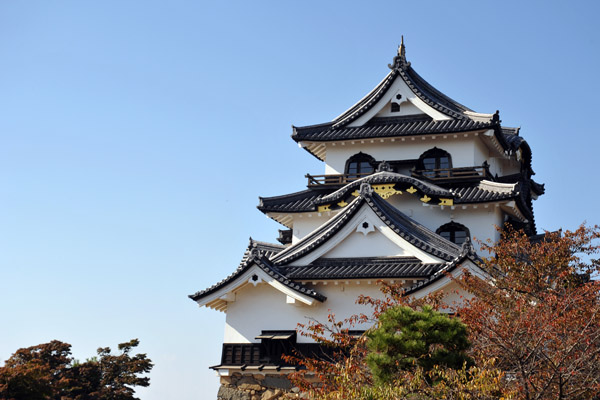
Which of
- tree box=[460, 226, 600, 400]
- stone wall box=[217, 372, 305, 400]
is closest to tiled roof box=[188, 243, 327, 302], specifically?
stone wall box=[217, 372, 305, 400]

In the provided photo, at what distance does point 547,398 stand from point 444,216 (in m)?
12.3

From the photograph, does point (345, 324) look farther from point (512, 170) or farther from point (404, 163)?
point (512, 170)

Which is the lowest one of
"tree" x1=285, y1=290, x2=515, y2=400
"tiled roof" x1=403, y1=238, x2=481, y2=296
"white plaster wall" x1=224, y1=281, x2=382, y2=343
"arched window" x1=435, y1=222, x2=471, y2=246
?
"tree" x1=285, y1=290, x2=515, y2=400

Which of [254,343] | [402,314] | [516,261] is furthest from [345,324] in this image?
[402,314]

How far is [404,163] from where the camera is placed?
25.2 m

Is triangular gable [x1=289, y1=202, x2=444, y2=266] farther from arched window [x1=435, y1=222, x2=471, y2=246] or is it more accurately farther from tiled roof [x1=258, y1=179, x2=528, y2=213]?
arched window [x1=435, y1=222, x2=471, y2=246]

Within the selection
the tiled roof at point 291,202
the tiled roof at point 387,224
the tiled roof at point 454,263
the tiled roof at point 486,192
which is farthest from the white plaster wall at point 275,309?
the tiled roof at point 486,192

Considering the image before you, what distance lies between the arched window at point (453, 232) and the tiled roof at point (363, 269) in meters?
3.09

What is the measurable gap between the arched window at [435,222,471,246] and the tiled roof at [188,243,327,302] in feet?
16.8

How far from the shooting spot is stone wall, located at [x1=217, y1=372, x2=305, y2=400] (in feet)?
65.9

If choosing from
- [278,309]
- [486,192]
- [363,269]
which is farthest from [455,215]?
[278,309]

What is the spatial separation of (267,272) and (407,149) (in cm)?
781

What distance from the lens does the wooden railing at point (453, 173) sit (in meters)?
23.9

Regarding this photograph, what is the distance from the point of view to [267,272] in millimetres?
20516
